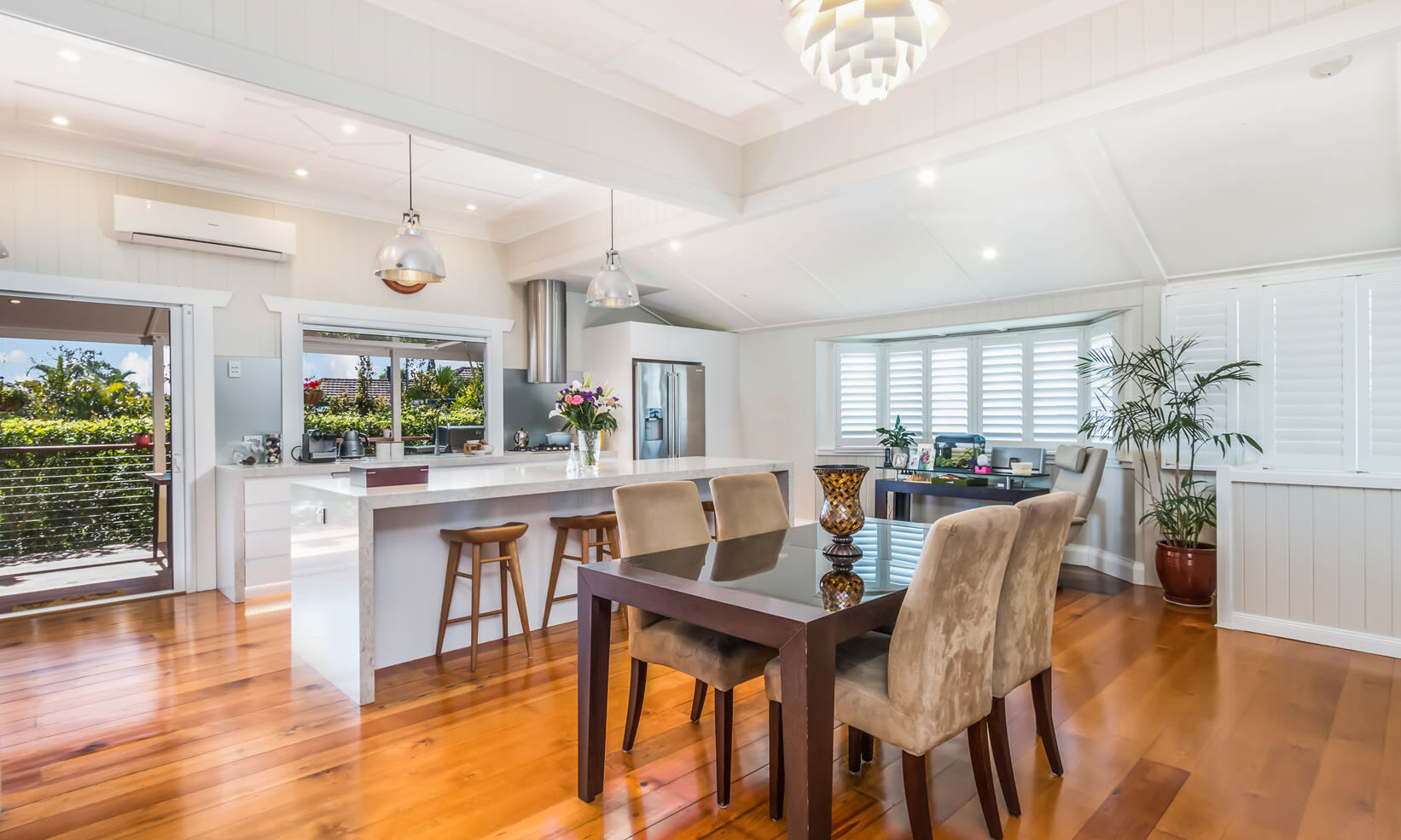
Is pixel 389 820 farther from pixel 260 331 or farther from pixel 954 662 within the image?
pixel 260 331

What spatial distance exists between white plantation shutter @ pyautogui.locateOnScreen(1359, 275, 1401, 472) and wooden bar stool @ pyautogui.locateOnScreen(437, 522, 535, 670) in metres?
4.70

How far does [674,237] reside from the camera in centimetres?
531

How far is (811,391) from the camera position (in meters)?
6.93

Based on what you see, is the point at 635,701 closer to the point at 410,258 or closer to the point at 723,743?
the point at 723,743

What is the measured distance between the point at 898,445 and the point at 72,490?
235 inches

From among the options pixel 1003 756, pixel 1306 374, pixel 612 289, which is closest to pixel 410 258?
pixel 612 289

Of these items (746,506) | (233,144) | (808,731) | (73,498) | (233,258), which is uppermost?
(233,144)

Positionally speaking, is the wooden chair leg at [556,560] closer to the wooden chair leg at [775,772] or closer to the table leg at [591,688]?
the table leg at [591,688]

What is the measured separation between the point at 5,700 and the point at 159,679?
0.53 metres

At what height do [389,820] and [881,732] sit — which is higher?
[881,732]

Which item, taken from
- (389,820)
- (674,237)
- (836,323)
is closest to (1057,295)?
(836,323)

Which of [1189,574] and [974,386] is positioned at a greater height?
[974,386]

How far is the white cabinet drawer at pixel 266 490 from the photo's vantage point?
4.65m

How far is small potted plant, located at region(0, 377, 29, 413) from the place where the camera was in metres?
4.30
